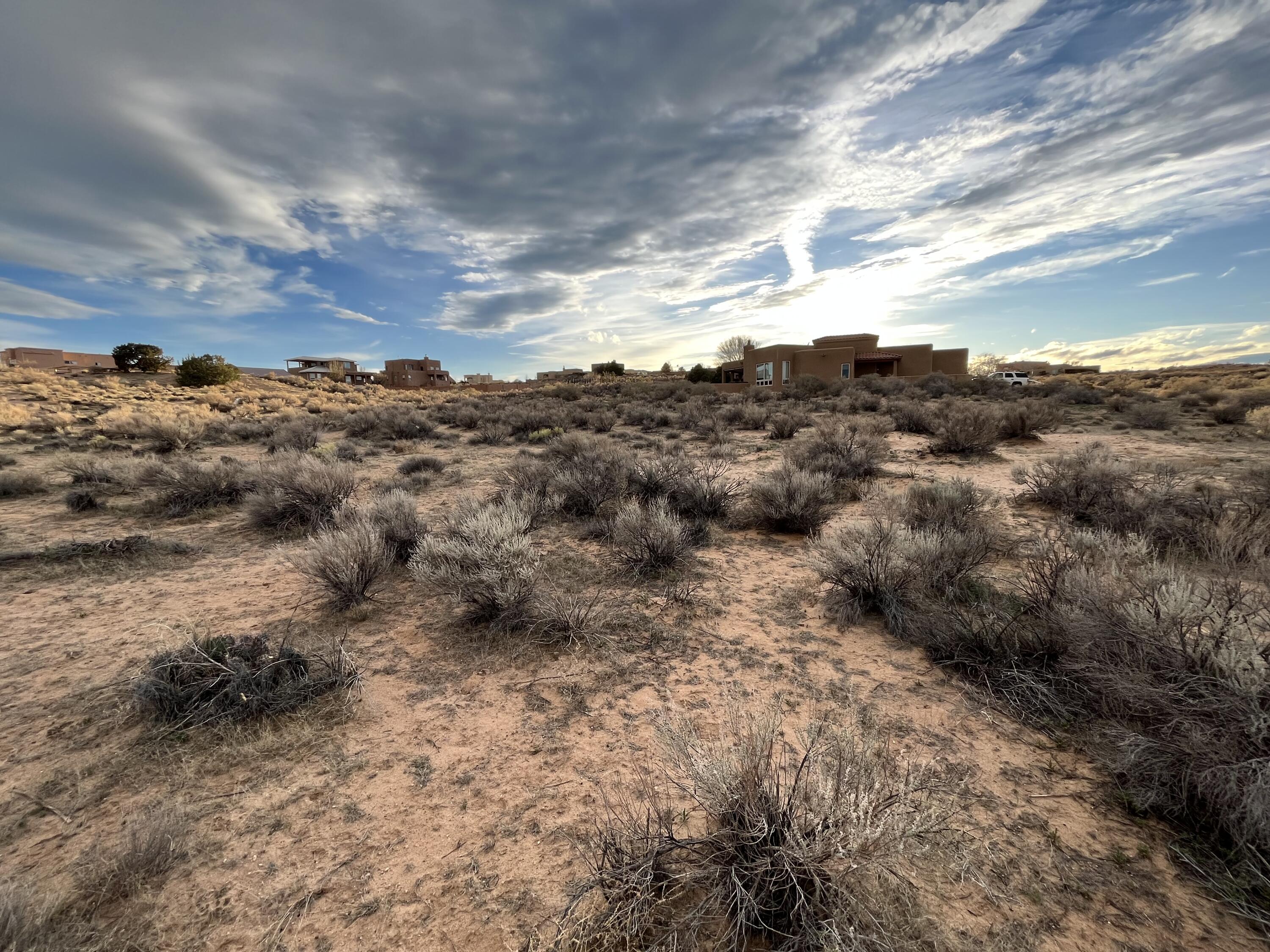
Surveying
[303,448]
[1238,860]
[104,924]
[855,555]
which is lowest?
[1238,860]

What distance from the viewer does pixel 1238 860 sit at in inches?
69.9

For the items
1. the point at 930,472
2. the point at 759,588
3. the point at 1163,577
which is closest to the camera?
the point at 1163,577

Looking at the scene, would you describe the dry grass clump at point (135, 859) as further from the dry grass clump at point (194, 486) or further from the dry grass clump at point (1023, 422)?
the dry grass clump at point (1023, 422)

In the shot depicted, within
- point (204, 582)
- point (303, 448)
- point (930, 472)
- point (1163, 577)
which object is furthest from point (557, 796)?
point (303, 448)

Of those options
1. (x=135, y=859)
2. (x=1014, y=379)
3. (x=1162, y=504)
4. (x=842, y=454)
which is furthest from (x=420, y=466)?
(x=1014, y=379)

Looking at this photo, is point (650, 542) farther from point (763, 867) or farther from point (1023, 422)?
point (1023, 422)

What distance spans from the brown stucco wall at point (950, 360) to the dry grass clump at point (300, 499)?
37612mm

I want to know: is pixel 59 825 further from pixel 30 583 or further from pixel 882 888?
pixel 30 583

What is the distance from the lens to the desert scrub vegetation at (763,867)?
1.53m

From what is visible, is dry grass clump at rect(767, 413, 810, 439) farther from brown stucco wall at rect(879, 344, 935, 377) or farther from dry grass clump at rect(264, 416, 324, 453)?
brown stucco wall at rect(879, 344, 935, 377)

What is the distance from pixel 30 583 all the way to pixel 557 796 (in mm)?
5926

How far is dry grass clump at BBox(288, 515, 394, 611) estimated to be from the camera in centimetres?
411

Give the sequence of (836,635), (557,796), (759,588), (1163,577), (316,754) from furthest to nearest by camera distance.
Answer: (759,588) → (836,635) → (1163,577) → (316,754) → (557,796)

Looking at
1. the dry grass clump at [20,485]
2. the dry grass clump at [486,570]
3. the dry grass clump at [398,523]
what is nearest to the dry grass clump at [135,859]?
the dry grass clump at [486,570]
